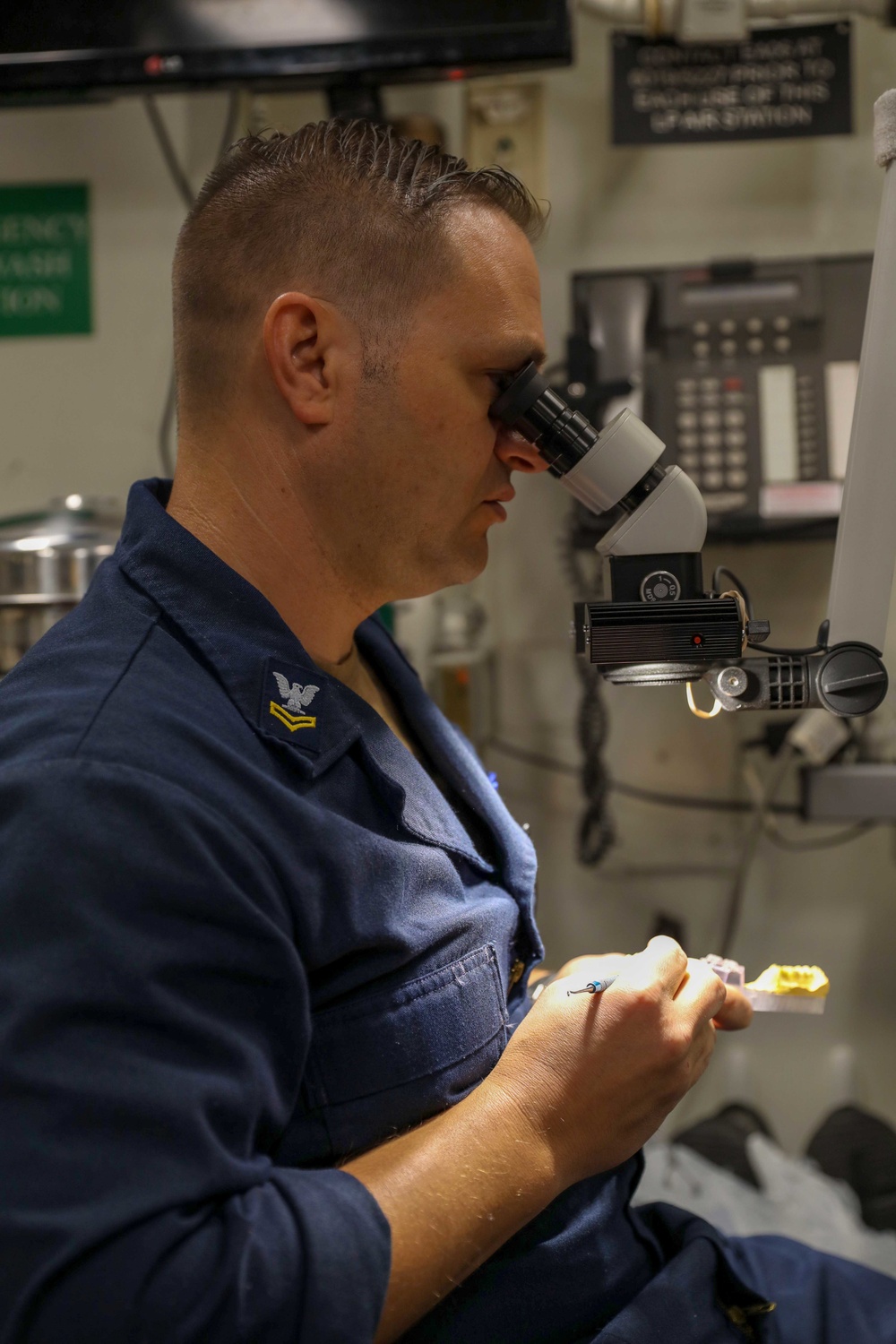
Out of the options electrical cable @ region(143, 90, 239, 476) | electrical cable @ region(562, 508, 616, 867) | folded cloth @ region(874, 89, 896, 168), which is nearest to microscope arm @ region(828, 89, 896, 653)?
folded cloth @ region(874, 89, 896, 168)

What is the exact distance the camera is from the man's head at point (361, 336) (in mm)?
948

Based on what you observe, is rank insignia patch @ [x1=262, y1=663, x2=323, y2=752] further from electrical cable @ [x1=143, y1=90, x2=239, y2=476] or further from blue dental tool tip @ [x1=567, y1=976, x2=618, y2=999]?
electrical cable @ [x1=143, y1=90, x2=239, y2=476]

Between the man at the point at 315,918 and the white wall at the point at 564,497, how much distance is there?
0.84 metres

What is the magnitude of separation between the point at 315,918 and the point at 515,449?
0.47m

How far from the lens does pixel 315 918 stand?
0.79m

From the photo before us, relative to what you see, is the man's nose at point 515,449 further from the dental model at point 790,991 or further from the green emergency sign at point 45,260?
the green emergency sign at point 45,260

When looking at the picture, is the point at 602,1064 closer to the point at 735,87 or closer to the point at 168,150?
the point at 735,87

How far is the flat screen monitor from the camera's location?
1646 millimetres

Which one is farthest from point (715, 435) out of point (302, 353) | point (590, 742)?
point (302, 353)

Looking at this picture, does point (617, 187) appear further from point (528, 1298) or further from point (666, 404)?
point (528, 1298)

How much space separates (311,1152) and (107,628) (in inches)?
16.7

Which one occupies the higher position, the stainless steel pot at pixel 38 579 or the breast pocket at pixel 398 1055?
the stainless steel pot at pixel 38 579

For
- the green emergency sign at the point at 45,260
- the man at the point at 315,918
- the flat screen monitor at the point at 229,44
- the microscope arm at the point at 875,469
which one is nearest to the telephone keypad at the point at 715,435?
the flat screen monitor at the point at 229,44

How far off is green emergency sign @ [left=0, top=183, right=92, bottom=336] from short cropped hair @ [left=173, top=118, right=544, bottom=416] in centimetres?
110
